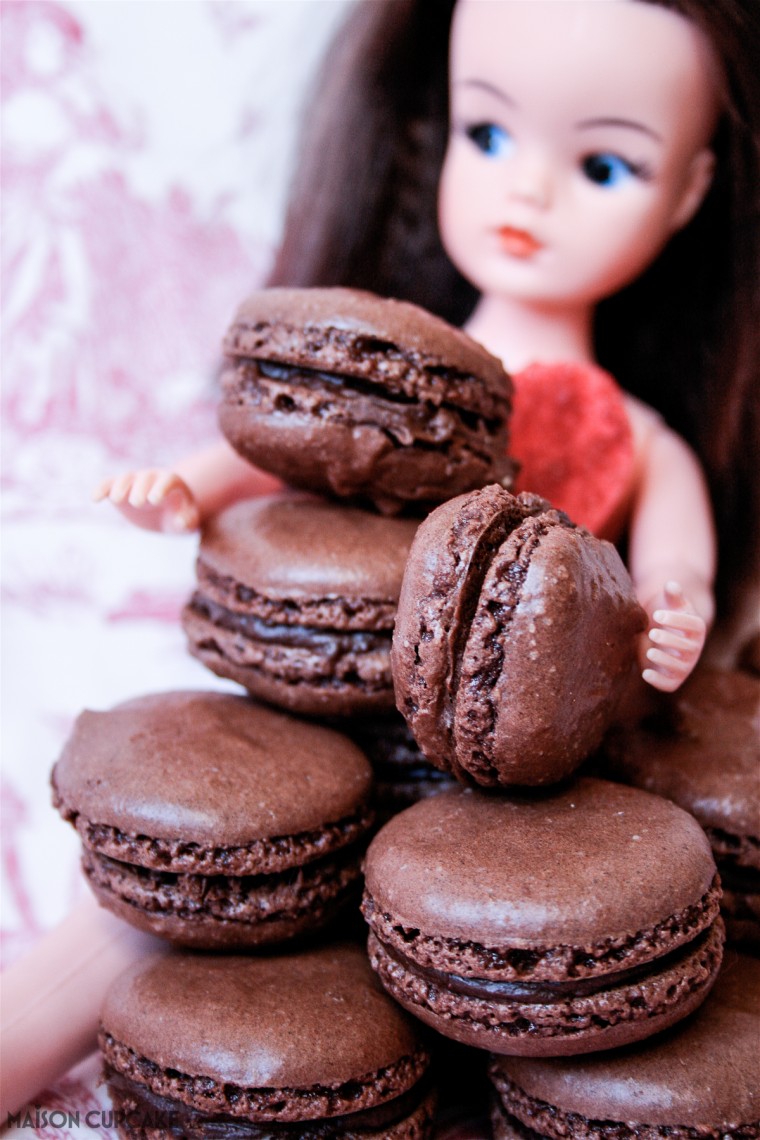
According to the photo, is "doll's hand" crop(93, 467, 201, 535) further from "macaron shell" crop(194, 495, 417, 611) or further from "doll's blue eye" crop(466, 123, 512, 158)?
"doll's blue eye" crop(466, 123, 512, 158)

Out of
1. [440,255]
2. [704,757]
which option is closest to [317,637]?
[704,757]

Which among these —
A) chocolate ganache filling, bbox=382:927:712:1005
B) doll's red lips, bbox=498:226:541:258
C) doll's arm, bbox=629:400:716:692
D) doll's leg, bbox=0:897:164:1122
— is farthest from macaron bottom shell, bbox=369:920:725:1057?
doll's red lips, bbox=498:226:541:258

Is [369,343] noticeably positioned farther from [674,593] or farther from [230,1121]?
[230,1121]

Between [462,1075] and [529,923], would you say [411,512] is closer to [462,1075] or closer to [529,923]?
[529,923]

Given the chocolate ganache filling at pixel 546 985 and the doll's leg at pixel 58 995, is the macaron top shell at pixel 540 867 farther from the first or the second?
the doll's leg at pixel 58 995

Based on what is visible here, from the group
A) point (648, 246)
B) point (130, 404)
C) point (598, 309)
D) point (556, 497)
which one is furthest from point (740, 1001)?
point (130, 404)

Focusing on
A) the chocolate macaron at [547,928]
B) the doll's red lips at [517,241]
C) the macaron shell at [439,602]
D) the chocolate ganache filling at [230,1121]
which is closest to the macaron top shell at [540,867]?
the chocolate macaron at [547,928]
